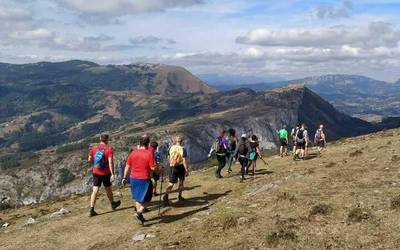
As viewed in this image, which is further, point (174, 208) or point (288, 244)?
point (174, 208)

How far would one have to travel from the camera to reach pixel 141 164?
19094mm

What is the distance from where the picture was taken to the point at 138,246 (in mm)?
16766

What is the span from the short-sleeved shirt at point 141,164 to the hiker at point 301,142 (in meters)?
20.5

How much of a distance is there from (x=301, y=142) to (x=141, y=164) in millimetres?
20807

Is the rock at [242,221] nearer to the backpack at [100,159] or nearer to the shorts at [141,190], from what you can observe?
the shorts at [141,190]

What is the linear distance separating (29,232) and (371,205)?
48.3ft

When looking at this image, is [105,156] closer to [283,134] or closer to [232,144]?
[232,144]

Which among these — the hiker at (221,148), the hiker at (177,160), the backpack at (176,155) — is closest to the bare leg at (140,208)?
the hiker at (177,160)

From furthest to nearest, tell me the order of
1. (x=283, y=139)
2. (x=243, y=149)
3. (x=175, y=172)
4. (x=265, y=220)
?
(x=283, y=139) → (x=243, y=149) → (x=175, y=172) → (x=265, y=220)

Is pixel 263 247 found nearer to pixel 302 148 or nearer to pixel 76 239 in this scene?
pixel 76 239

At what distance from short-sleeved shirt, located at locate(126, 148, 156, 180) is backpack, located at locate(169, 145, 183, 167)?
3564mm

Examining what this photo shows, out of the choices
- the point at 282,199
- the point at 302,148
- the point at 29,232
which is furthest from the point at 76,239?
the point at 302,148

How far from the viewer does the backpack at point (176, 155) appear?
2267 centimetres

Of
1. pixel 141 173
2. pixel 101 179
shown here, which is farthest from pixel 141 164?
pixel 101 179
